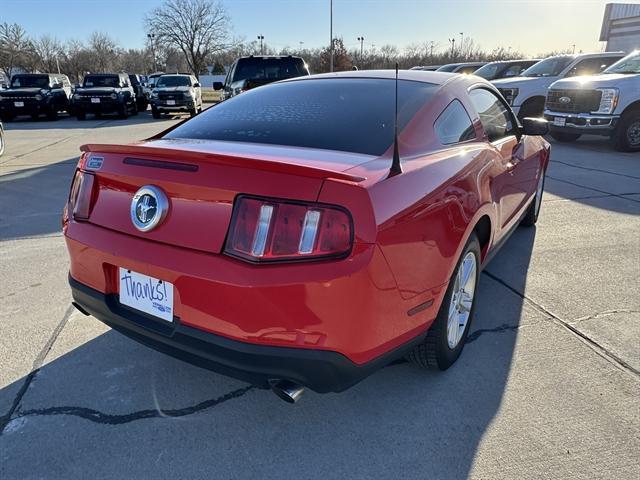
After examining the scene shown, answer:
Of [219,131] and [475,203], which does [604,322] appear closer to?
[475,203]

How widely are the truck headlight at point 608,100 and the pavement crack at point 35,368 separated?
1044 centimetres

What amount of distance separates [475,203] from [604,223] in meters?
3.55

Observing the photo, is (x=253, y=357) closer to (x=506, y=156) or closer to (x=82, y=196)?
(x=82, y=196)

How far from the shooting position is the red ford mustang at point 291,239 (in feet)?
5.69

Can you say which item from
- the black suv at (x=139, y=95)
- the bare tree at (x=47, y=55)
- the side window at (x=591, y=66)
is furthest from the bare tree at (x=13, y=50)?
the side window at (x=591, y=66)

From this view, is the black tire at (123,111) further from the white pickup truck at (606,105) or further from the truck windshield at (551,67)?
the white pickup truck at (606,105)

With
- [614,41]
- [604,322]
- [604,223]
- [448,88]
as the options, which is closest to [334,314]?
[448,88]

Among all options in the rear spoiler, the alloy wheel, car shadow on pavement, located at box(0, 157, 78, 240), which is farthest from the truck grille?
the rear spoiler

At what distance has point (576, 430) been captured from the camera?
2.21 meters

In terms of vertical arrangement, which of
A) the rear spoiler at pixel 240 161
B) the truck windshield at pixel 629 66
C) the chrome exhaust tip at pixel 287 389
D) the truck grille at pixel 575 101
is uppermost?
the truck windshield at pixel 629 66

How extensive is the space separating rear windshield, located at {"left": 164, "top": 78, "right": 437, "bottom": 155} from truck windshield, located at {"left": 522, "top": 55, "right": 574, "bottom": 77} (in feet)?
39.6

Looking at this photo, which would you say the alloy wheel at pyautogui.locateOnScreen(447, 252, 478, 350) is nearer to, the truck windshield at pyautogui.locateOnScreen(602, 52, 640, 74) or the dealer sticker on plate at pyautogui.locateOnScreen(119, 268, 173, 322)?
the dealer sticker on plate at pyautogui.locateOnScreen(119, 268, 173, 322)

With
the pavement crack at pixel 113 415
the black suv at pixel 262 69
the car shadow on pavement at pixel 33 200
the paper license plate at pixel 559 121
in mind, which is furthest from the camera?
the black suv at pixel 262 69

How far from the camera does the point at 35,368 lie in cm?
264
